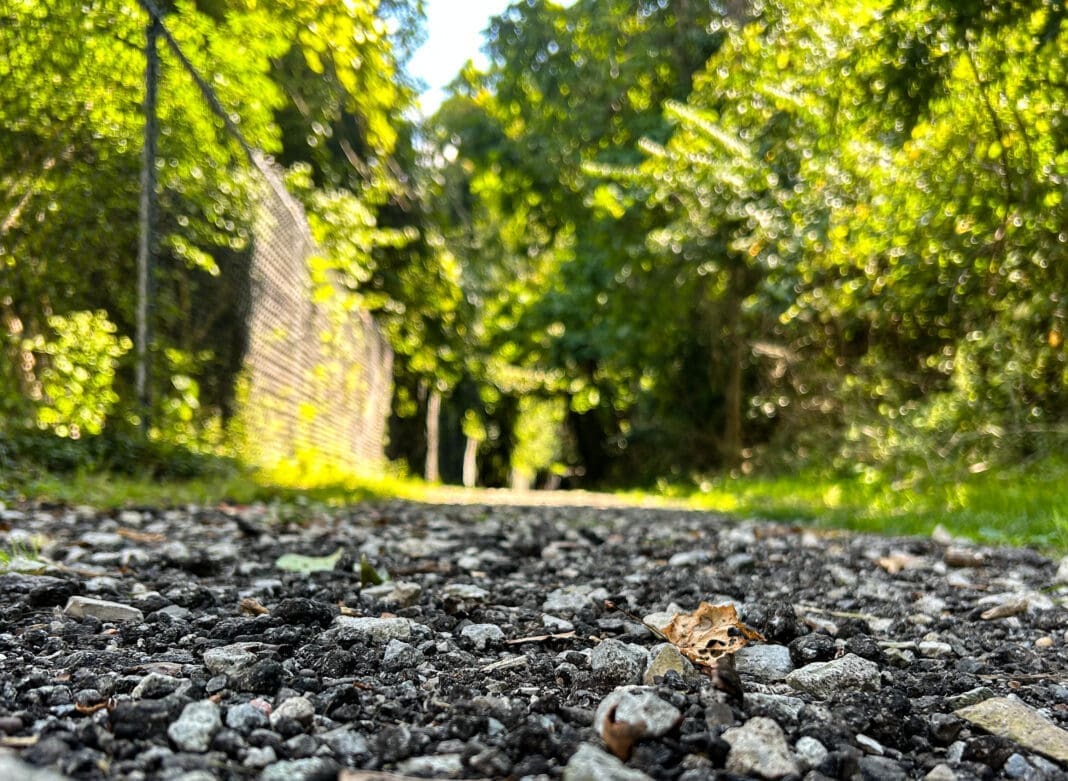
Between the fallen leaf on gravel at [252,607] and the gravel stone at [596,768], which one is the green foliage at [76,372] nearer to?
the fallen leaf on gravel at [252,607]

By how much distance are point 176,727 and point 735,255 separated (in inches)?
339

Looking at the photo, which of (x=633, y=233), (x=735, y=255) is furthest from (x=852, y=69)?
(x=633, y=233)

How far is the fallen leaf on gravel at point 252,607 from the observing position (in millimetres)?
1751

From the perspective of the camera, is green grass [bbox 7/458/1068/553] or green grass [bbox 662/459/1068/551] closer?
green grass [bbox 7/458/1068/553]

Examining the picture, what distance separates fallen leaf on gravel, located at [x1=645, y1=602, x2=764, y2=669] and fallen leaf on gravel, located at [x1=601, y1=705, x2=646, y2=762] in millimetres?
444

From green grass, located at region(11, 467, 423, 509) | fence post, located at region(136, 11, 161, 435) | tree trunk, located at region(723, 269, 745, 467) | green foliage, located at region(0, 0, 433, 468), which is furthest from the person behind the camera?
tree trunk, located at region(723, 269, 745, 467)

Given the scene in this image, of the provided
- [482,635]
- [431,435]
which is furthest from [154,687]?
[431,435]

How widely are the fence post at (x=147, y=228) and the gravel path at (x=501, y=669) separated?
184 centimetres

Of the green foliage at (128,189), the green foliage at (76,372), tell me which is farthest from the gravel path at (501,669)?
the green foliage at (128,189)

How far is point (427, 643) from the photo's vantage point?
62.0 inches

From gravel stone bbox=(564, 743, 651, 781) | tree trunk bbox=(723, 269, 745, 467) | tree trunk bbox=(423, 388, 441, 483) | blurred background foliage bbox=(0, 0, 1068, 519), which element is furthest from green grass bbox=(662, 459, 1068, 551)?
tree trunk bbox=(423, 388, 441, 483)

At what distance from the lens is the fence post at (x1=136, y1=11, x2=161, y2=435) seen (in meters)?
4.43

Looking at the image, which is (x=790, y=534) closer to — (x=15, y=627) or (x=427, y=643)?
(x=427, y=643)

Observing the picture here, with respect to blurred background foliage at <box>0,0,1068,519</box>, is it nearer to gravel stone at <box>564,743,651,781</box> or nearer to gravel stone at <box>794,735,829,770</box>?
gravel stone at <box>794,735,829,770</box>
